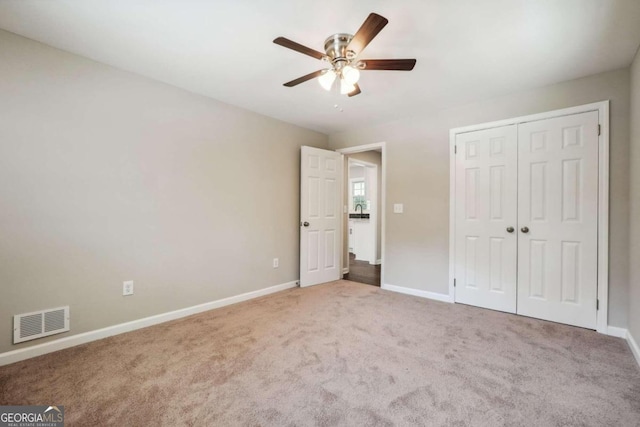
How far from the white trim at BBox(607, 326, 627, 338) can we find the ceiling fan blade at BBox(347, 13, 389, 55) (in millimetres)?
3121

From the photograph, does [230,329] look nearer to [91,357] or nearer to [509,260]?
[91,357]

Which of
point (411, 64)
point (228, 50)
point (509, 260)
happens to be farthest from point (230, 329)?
point (509, 260)

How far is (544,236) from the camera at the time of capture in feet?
9.12

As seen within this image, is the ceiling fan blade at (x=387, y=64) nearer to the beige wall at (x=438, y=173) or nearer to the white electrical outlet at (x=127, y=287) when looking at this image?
the beige wall at (x=438, y=173)

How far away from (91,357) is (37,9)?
2.34 m

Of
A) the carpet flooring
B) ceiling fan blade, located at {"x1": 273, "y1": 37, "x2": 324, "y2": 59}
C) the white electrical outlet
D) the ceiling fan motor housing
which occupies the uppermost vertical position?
the ceiling fan motor housing

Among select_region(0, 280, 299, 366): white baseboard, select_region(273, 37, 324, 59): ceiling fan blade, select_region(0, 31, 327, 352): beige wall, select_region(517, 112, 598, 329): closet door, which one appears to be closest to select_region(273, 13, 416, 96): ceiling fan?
select_region(273, 37, 324, 59): ceiling fan blade

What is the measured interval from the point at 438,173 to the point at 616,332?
84.3 inches

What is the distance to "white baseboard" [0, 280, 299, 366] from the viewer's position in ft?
6.57

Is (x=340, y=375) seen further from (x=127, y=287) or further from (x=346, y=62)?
(x=346, y=62)

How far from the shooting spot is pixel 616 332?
2.43m

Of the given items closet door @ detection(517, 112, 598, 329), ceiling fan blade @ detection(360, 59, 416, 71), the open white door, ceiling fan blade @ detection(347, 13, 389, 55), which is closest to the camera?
ceiling fan blade @ detection(347, 13, 389, 55)

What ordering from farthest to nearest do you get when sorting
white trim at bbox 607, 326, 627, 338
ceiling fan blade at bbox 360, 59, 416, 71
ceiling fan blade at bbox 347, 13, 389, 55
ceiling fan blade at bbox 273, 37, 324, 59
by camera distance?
white trim at bbox 607, 326, 627, 338 → ceiling fan blade at bbox 360, 59, 416, 71 → ceiling fan blade at bbox 273, 37, 324, 59 → ceiling fan blade at bbox 347, 13, 389, 55

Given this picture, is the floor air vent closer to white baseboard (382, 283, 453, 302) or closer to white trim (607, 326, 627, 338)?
white baseboard (382, 283, 453, 302)
